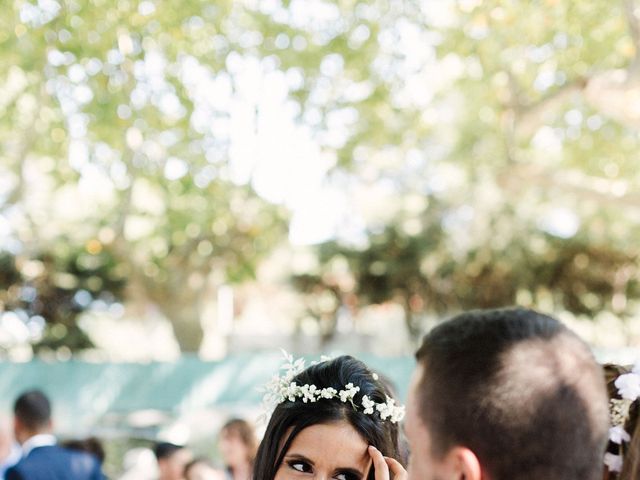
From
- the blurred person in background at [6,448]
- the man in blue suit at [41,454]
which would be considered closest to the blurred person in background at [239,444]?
the man in blue suit at [41,454]

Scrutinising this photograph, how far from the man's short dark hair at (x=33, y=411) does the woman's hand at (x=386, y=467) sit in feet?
12.8

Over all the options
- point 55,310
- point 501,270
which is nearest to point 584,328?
point 501,270

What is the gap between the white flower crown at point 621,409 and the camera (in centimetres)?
168

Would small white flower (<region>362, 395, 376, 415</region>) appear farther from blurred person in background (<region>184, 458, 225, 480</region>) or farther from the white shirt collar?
blurred person in background (<region>184, 458, 225, 480</region>)

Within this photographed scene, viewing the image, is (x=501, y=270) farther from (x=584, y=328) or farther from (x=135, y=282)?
(x=135, y=282)

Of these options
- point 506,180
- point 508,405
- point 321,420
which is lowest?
point 321,420

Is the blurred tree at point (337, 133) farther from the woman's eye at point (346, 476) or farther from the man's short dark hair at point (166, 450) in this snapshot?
the woman's eye at point (346, 476)

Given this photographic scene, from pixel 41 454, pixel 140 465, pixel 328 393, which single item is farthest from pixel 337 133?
pixel 328 393

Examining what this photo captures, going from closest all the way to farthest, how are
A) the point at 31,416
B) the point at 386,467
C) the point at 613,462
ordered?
the point at 613,462 < the point at 386,467 < the point at 31,416

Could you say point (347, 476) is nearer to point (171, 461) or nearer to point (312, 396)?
point (312, 396)

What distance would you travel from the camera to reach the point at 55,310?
13617mm

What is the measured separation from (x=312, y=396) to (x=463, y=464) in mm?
1340

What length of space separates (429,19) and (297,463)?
26.1 feet

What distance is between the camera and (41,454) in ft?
17.7
